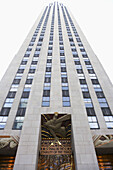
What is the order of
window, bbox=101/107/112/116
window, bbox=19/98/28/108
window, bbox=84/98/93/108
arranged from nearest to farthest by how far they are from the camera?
window, bbox=101/107/112/116 < window, bbox=19/98/28/108 < window, bbox=84/98/93/108

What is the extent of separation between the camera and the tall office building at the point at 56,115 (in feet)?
55.2

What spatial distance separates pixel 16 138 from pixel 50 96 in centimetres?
931

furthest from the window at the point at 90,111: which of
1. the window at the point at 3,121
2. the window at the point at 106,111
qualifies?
the window at the point at 3,121

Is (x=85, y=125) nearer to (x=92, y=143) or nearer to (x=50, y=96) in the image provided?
(x=92, y=143)

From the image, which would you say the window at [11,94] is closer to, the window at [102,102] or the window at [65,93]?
the window at [65,93]

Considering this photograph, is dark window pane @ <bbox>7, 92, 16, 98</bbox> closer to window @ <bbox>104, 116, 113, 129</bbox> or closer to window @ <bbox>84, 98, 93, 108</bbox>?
window @ <bbox>84, 98, 93, 108</bbox>

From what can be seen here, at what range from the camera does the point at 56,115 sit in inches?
779

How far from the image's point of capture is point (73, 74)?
29906 mm

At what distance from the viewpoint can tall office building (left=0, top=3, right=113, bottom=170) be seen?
55.2ft

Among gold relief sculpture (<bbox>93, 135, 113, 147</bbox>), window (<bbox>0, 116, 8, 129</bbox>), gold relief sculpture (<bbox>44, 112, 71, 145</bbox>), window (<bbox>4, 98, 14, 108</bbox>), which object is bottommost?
gold relief sculpture (<bbox>93, 135, 113, 147</bbox>)

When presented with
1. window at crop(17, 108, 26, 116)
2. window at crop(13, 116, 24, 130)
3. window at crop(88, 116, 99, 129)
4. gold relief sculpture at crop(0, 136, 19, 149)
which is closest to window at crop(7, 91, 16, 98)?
window at crop(17, 108, 26, 116)

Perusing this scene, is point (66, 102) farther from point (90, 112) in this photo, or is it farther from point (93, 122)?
point (93, 122)

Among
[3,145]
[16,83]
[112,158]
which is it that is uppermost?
[16,83]

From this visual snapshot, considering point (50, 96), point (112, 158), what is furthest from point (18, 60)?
point (112, 158)
